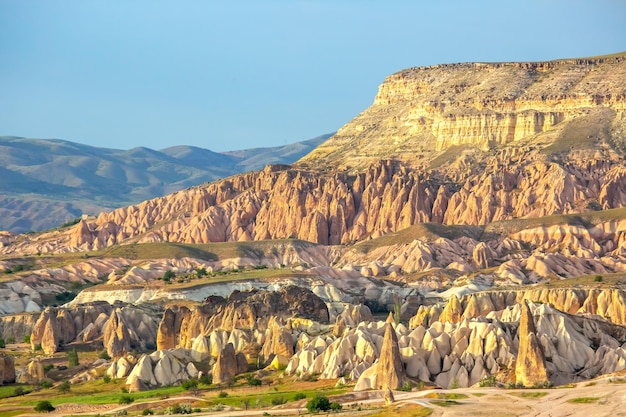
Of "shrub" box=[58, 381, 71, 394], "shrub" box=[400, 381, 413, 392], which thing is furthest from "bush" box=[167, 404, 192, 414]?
"shrub" box=[58, 381, 71, 394]

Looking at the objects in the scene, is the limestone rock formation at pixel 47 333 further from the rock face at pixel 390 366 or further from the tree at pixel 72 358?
the rock face at pixel 390 366

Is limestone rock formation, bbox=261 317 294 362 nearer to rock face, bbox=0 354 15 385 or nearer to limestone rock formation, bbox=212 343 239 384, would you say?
limestone rock formation, bbox=212 343 239 384

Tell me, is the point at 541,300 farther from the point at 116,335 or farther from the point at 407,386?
the point at 407,386

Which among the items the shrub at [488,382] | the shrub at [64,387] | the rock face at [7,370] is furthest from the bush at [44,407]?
the shrub at [488,382]

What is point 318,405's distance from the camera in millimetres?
91812

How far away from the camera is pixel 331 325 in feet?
439

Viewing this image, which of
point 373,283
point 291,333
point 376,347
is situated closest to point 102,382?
point 291,333

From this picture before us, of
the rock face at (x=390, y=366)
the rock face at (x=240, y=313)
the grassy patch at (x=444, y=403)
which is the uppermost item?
the rock face at (x=240, y=313)

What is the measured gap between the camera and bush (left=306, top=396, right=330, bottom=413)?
91.3m

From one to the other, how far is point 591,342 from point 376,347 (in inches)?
606

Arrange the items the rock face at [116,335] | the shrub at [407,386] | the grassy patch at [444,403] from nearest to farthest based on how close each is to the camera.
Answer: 1. the grassy patch at [444,403]
2. the shrub at [407,386]
3. the rock face at [116,335]

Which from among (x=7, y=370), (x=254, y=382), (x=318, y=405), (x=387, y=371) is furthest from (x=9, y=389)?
(x=318, y=405)

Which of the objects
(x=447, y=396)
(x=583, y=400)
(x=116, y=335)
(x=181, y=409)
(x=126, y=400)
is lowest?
(x=126, y=400)

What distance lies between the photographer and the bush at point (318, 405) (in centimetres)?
9131
